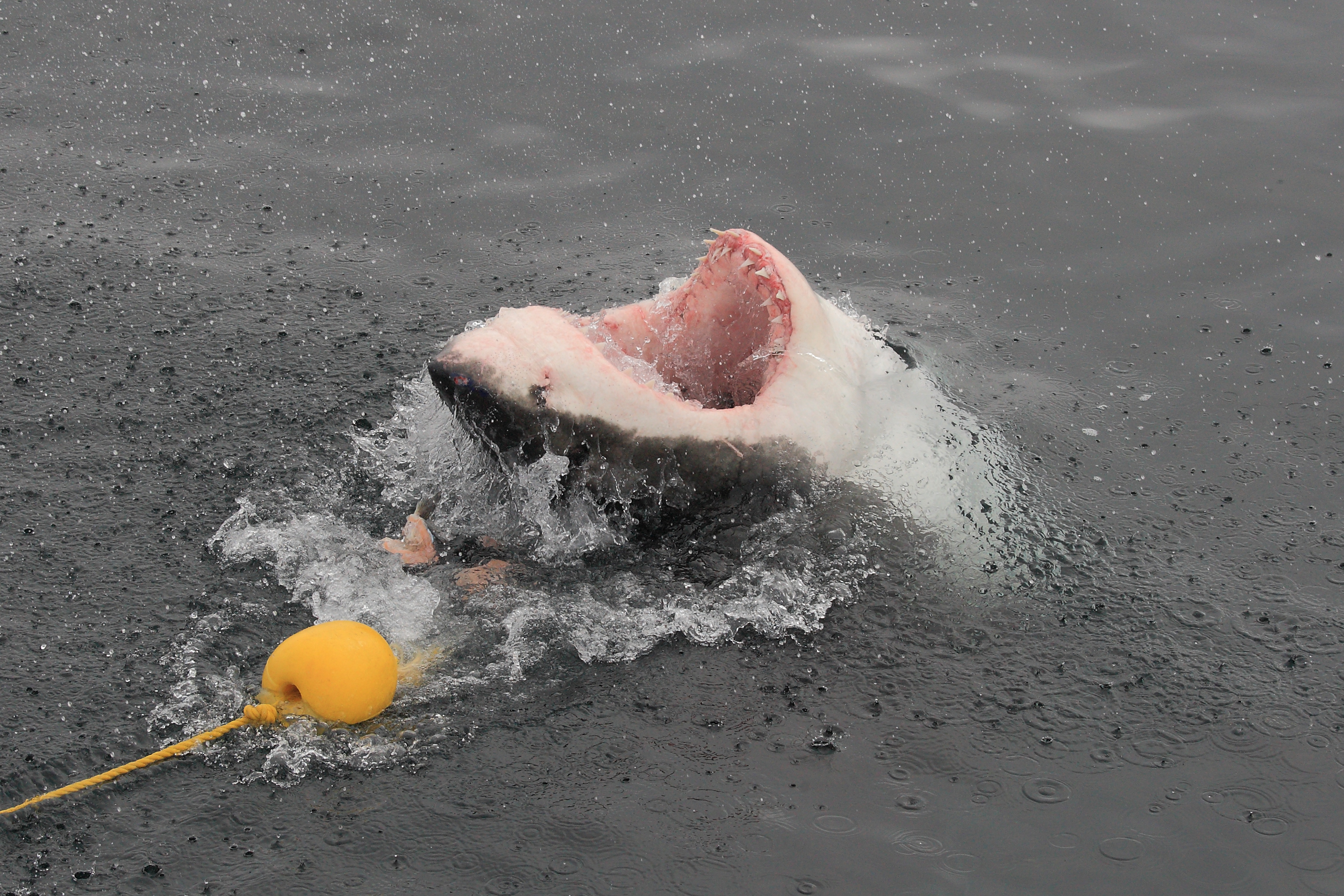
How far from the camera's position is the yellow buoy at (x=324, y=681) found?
3.58 meters

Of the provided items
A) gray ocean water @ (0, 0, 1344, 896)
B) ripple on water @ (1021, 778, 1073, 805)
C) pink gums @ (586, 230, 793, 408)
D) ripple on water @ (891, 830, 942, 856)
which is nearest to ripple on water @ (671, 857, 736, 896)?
gray ocean water @ (0, 0, 1344, 896)

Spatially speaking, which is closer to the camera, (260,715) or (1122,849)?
(1122,849)

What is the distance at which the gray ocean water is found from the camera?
11.2 feet

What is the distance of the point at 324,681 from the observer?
141 inches

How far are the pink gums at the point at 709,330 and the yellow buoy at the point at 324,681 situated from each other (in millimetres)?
1320

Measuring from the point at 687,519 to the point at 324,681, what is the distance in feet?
4.04

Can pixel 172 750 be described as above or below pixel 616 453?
below

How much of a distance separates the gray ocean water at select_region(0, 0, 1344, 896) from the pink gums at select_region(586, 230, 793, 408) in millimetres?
545

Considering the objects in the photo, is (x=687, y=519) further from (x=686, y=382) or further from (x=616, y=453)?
(x=686, y=382)

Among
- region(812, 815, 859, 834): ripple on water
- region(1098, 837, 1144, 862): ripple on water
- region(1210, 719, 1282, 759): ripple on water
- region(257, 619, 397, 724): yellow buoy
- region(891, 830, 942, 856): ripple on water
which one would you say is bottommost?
region(1098, 837, 1144, 862): ripple on water

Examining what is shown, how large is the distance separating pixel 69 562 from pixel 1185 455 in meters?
4.50

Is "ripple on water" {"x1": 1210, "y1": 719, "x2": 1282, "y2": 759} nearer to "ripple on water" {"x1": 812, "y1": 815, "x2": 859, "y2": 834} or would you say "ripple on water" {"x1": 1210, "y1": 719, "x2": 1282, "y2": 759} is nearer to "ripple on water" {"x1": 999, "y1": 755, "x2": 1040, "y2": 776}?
Result: "ripple on water" {"x1": 999, "y1": 755, "x2": 1040, "y2": 776}

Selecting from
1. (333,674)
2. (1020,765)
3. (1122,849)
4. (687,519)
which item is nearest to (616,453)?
(687,519)

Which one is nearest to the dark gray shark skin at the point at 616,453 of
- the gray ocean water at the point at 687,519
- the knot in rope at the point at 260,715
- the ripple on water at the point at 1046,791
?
the gray ocean water at the point at 687,519
